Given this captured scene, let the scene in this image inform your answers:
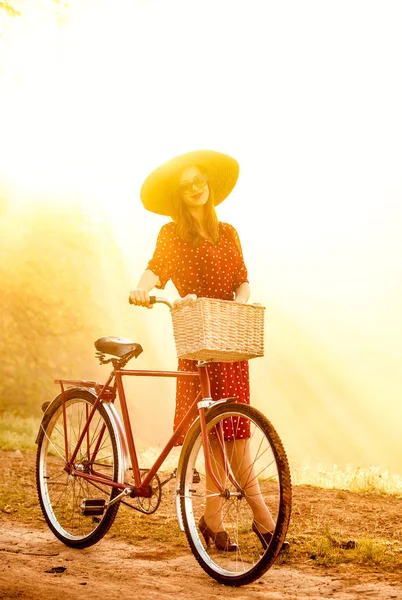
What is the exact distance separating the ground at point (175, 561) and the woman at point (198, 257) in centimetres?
46

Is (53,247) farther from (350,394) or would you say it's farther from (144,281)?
(350,394)

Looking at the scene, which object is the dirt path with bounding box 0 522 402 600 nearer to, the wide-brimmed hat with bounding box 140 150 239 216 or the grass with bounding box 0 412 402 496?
the wide-brimmed hat with bounding box 140 150 239 216

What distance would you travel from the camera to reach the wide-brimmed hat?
4.70 metres

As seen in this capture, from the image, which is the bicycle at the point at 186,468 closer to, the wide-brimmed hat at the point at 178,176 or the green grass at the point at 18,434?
the wide-brimmed hat at the point at 178,176

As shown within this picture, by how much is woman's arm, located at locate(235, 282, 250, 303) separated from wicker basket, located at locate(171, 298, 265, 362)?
2.18 ft

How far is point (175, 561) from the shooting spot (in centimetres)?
448

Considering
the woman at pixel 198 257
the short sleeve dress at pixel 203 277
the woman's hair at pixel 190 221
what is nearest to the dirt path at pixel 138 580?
the woman at pixel 198 257

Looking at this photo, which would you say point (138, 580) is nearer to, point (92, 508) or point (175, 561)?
point (175, 561)

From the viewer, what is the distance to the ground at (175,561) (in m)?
3.71

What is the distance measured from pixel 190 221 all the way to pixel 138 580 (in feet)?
6.80

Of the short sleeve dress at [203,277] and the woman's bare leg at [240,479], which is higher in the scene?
the short sleeve dress at [203,277]

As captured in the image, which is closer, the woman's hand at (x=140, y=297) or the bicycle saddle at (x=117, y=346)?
the woman's hand at (x=140, y=297)

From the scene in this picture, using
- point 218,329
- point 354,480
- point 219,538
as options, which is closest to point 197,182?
point 218,329

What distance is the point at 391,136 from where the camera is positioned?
30.3 metres
